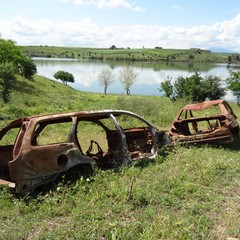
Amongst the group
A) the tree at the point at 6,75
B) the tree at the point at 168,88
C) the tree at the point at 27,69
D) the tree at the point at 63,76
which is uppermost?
the tree at the point at 6,75

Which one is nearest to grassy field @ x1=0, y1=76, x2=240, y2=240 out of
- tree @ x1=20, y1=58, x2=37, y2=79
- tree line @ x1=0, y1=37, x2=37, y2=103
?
tree line @ x1=0, y1=37, x2=37, y2=103

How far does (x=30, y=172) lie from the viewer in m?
5.73

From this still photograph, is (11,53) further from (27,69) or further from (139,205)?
(139,205)

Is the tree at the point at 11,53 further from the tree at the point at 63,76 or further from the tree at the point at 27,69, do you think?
the tree at the point at 63,76

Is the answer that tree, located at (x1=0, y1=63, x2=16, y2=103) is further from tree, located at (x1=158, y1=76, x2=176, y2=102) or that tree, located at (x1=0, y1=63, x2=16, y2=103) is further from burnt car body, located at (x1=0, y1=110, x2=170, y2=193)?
tree, located at (x1=158, y1=76, x2=176, y2=102)

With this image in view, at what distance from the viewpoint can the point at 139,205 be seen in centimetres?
537

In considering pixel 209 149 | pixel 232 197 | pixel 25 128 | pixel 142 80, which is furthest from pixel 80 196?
pixel 142 80

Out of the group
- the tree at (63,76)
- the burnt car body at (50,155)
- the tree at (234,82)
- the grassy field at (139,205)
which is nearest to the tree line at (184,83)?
the tree at (234,82)

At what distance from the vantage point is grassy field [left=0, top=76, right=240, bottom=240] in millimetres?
4551

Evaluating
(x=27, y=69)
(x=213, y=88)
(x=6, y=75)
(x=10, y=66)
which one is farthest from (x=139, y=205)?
(x=27, y=69)

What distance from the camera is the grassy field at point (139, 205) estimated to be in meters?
4.55

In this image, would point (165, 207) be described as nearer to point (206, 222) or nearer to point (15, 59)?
point (206, 222)

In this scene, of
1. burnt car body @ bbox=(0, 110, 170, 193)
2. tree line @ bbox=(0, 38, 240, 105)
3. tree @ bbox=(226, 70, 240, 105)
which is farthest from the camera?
tree @ bbox=(226, 70, 240, 105)

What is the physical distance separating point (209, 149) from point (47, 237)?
18.6 feet
